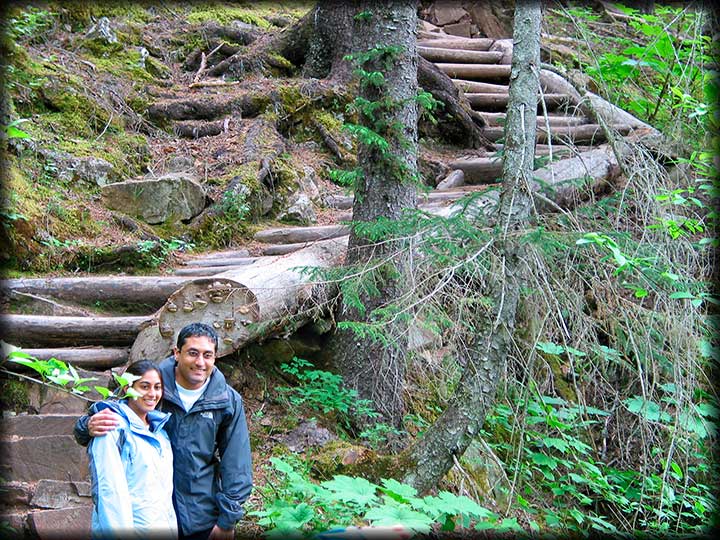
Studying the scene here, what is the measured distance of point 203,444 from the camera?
11.2 feet

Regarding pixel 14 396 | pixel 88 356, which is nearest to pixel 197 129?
pixel 88 356

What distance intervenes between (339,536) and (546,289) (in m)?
2.53

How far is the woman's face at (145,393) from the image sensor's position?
3.24 m

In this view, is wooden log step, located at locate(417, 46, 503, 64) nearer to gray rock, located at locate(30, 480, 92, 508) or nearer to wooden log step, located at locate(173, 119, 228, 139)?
wooden log step, located at locate(173, 119, 228, 139)

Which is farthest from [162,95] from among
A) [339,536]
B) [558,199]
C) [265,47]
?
[339,536]

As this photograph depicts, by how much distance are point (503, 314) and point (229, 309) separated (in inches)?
85.3

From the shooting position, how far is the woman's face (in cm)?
324

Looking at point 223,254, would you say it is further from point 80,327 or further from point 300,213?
point 80,327

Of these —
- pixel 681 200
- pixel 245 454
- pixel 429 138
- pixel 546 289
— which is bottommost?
pixel 245 454

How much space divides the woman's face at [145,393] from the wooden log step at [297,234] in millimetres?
3522

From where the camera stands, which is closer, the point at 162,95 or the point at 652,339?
the point at 652,339

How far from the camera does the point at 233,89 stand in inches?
383

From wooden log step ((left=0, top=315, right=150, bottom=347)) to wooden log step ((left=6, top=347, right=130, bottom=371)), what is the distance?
0.41 feet

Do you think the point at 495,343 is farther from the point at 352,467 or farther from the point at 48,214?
the point at 48,214
